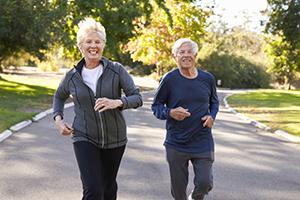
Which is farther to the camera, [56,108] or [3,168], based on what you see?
[3,168]

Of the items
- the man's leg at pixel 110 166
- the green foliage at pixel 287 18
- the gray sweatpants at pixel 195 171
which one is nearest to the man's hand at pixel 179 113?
the gray sweatpants at pixel 195 171

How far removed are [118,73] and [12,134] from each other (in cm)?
792

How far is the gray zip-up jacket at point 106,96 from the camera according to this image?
4.44 meters

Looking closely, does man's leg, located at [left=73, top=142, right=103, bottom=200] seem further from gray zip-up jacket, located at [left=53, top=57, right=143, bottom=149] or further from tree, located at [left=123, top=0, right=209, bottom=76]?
tree, located at [left=123, top=0, right=209, bottom=76]

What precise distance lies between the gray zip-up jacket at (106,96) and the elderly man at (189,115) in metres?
0.53

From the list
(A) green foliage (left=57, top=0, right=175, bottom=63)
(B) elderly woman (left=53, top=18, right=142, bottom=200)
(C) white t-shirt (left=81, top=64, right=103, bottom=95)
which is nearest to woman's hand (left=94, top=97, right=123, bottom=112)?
(B) elderly woman (left=53, top=18, right=142, bottom=200)

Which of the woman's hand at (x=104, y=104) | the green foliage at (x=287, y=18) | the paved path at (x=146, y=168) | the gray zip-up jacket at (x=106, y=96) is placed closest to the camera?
the woman's hand at (x=104, y=104)

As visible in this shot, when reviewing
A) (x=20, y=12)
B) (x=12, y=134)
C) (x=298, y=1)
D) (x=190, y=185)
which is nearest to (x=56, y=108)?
(x=190, y=185)

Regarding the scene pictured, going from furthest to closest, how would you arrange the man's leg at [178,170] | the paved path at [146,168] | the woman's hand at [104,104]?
the paved path at [146,168] < the man's leg at [178,170] < the woman's hand at [104,104]

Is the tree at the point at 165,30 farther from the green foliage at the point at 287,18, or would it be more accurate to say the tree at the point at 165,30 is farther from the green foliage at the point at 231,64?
the green foliage at the point at 231,64

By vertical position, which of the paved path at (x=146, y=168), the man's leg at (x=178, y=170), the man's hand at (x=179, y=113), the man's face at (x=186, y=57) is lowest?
the paved path at (x=146, y=168)

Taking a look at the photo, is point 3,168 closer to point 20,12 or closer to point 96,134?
point 96,134

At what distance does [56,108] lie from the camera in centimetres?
479

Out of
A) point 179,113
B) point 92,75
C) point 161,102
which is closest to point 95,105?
point 92,75
